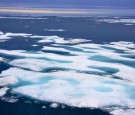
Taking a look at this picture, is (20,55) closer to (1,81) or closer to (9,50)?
(9,50)

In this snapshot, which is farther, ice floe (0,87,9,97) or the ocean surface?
ice floe (0,87,9,97)

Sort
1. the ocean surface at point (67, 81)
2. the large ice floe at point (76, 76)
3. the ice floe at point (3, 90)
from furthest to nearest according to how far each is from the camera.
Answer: the ice floe at point (3, 90) < the large ice floe at point (76, 76) < the ocean surface at point (67, 81)

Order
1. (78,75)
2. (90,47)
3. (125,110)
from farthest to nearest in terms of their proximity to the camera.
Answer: (90,47) → (78,75) → (125,110)

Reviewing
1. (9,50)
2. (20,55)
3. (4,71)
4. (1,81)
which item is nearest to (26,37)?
(9,50)

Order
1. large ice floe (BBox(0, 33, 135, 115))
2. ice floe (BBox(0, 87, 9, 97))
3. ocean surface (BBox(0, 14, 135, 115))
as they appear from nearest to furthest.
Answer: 1. ocean surface (BBox(0, 14, 135, 115))
2. large ice floe (BBox(0, 33, 135, 115))
3. ice floe (BBox(0, 87, 9, 97))

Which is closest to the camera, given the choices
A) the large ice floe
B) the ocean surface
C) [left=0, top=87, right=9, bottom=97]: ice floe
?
the ocean surface

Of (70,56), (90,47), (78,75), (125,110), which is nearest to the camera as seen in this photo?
(125,110)

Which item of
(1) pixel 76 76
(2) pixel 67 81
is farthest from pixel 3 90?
(1) pixel 76 76

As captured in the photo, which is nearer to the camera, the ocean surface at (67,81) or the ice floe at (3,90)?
the ocean surface at (67,81)

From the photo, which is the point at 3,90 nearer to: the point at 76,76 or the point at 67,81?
the point at 67,81
